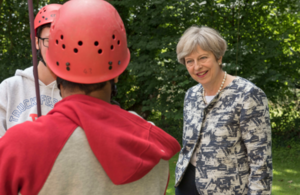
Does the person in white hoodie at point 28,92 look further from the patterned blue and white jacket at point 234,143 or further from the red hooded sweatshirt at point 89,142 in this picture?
the patterned blue and white jacket at point 234,143

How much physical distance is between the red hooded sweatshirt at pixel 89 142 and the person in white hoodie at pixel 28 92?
0.82m

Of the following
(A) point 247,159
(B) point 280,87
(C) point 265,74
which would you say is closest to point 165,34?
(C) point 265,74

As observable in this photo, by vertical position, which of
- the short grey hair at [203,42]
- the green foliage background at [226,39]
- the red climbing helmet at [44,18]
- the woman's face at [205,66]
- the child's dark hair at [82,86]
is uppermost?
the red climbing helmet at [44,18]

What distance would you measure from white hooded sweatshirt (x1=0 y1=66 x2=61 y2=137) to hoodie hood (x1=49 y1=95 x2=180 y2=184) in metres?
0.81

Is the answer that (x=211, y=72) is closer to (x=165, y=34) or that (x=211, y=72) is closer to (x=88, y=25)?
(x=88, y=25)

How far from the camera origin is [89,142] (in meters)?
0.93

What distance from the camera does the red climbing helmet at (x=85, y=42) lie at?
100 cm

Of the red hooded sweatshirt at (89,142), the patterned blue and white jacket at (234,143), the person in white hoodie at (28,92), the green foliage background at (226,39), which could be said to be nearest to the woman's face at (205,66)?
the patterned blue and white jacket at (234,143)

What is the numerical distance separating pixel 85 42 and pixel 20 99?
37.0 inches

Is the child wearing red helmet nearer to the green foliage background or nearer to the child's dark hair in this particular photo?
the child's dark hair

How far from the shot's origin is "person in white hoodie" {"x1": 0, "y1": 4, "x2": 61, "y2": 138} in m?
1.66

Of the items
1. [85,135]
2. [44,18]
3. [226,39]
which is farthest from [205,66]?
[226,39]

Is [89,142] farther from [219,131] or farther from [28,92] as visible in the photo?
[219,131]

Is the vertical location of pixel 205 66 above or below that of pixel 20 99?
above
